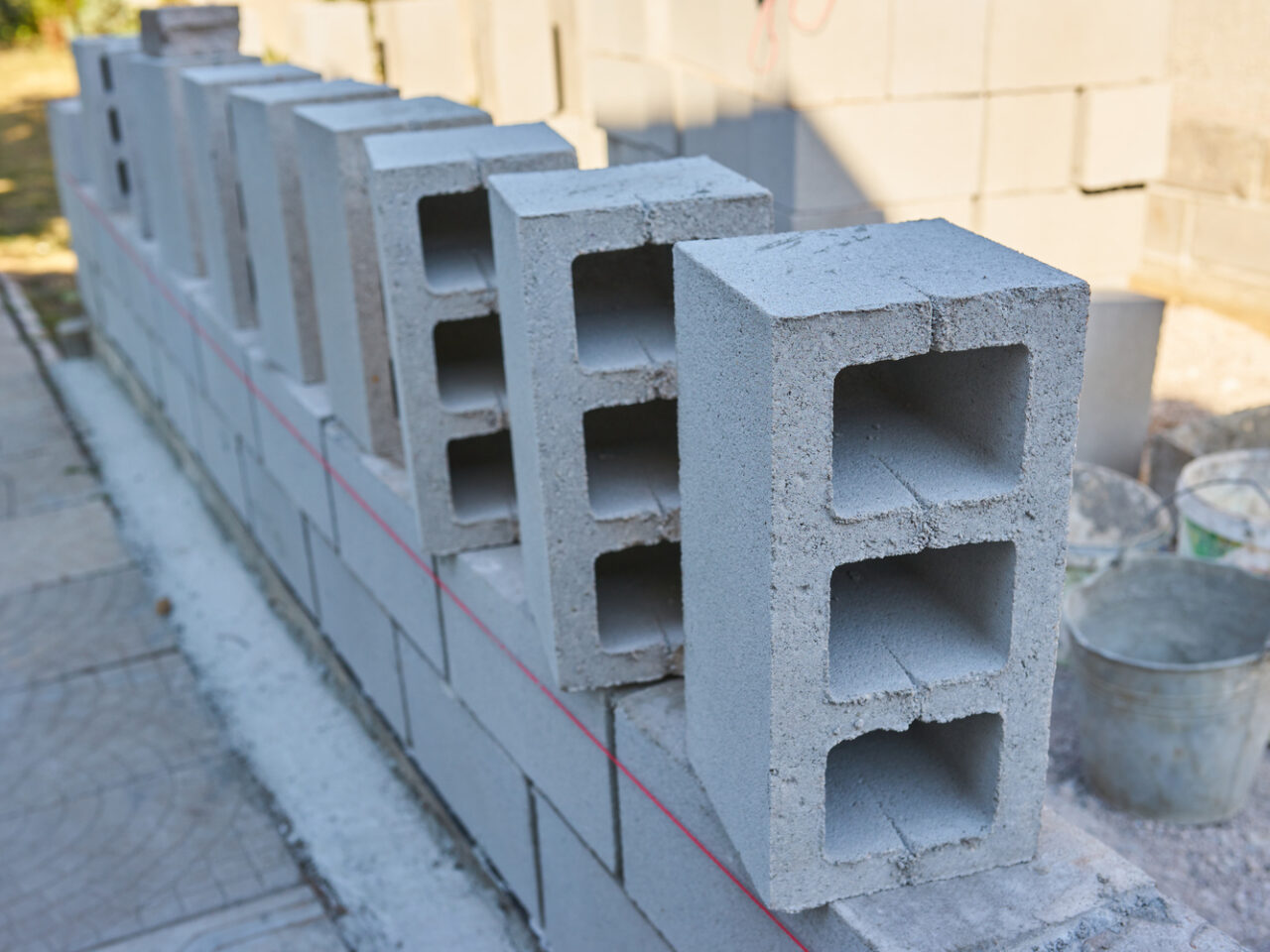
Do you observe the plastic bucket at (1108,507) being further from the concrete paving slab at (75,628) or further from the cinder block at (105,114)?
the cinder block at (105,114)

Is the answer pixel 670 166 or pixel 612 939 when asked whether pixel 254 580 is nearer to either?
pixel 612 939

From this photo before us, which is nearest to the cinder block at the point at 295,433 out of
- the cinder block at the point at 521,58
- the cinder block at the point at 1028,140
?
the cinder block at the point at 1028,140

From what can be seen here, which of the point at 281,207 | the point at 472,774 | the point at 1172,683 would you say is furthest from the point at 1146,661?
the point at 281,207

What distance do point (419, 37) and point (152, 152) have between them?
6.84 metres

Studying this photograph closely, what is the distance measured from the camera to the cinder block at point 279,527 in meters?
5.63

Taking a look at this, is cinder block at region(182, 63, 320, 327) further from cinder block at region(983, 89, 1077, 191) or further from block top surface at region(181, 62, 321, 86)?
cinder block at region(983, 89, 1077, 191)

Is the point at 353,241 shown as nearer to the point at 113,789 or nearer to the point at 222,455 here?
the point at 113,789

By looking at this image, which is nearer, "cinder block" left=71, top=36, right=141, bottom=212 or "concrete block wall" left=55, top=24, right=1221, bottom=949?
"concrete block wall" left=55, top=24, right=1221, bottom=949

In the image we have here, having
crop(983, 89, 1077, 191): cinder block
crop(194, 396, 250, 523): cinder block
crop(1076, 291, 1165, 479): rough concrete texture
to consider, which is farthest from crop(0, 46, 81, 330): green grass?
crop(1076, 291, 1165, 479): rough concrete texture

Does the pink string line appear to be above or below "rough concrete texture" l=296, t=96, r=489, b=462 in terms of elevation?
below

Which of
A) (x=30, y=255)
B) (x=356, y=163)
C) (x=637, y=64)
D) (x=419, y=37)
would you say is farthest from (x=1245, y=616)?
(x=30, y=255)

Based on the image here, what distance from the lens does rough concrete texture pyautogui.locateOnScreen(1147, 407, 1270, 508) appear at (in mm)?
5809

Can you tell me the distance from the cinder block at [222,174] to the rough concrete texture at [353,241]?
1.37 metres

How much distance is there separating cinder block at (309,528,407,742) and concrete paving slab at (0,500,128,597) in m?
1.74
